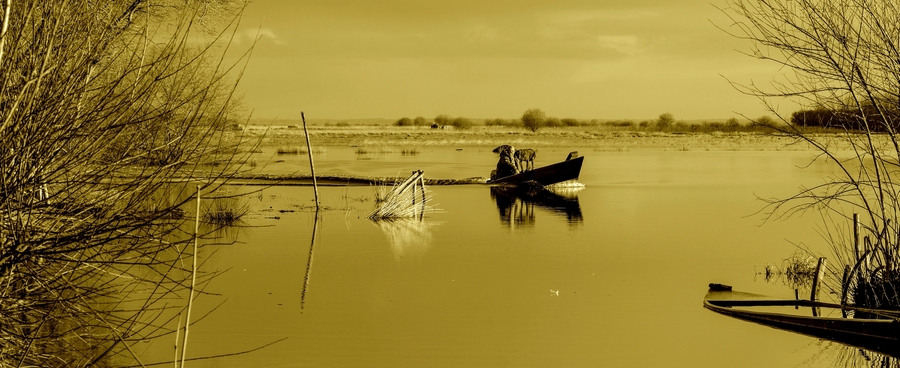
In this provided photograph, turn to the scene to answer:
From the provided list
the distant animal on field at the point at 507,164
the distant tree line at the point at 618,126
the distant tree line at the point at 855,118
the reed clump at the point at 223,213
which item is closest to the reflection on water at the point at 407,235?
the reed clump at the point at 223,213

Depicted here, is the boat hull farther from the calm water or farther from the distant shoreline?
the distant shoreline

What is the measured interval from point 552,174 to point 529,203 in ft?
10.6

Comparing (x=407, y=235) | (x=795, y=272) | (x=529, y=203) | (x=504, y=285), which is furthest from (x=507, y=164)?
(x=504, y=285)

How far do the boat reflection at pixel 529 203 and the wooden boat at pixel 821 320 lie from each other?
9588 mm

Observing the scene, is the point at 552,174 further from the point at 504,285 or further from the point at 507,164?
the point at 504,285

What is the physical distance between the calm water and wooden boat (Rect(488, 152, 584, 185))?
6.88 ft

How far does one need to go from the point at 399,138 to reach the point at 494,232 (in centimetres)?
5702

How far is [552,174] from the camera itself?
2952 cm

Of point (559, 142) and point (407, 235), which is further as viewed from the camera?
point (559, 142)

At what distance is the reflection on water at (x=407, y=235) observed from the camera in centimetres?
1706

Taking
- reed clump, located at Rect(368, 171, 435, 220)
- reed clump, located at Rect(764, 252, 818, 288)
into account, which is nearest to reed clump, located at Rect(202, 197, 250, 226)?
reed clump, located at Rect(368, 171, 435, 220)

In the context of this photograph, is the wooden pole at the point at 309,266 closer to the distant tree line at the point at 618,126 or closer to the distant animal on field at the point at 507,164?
the distant animal on field at the point at 507,164

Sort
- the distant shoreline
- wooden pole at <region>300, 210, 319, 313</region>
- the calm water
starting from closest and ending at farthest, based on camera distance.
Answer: the calm water → wooden pole at <region>300, 210, 319, 313</region> → the distant shoreline

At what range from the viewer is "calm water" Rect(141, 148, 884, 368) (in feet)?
32.8
